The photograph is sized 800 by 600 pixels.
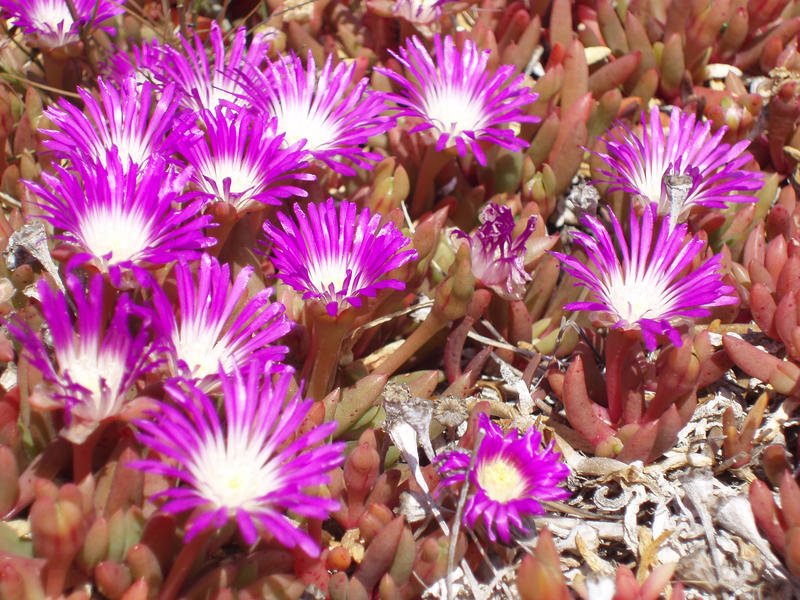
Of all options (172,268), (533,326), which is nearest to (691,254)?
(533,326)

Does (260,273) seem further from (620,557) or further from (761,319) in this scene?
(761,319)

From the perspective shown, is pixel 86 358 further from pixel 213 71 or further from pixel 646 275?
pixel 646 275

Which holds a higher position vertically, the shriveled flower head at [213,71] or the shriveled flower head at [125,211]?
the shriveled flower head at [213,71]

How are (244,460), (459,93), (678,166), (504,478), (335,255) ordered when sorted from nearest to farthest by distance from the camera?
1. (244,460)
2. (504,478)
3. (335,255)
4. (678,166)
5. (459,93)

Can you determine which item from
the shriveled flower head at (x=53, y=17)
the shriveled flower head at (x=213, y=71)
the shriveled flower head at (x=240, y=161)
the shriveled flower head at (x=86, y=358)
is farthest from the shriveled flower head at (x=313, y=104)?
the shriveled flower head at (x=86, y=358)

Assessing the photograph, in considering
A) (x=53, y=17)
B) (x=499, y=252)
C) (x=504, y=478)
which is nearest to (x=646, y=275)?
(x=499, y=252)

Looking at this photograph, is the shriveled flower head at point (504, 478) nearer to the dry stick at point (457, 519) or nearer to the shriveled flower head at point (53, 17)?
the dry stick at point (457, 519)
